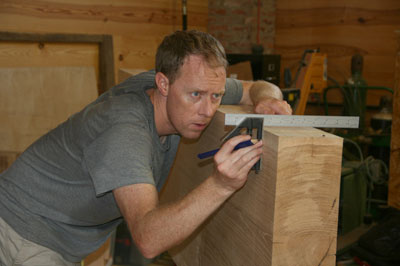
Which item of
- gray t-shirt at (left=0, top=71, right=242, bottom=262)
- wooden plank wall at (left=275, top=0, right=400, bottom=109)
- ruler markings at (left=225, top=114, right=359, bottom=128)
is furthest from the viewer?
wooden plank wall at (left=275, top=0, right=400, bottom=109)

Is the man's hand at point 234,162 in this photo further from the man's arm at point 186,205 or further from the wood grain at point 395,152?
the wood grain at point 395,152

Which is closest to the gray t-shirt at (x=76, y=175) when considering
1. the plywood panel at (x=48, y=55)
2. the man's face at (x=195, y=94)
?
the man's face at (x=195, y=94)

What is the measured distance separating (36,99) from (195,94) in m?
2.08

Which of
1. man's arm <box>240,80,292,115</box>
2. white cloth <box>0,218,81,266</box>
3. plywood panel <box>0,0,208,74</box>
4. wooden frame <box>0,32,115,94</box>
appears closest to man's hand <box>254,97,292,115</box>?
man's arm <box>240,80,292,115</box>

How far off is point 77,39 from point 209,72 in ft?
7.79

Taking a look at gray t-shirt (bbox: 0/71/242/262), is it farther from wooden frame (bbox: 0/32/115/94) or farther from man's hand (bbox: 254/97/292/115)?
wooden frame (bbox: 0/32/115/94)

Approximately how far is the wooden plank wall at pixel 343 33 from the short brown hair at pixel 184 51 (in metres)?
3.26

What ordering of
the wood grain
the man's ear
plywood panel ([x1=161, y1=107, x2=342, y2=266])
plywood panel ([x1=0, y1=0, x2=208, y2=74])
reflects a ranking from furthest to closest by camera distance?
plywood panel ([x1=0, y1=0, x2=208, y2=74]), the wood grain, the man's ear, plywood panel ([x1=161, y1=107, x2=342, y2=266])

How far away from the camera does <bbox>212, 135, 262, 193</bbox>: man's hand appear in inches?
43.6

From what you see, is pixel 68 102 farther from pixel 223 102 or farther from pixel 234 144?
pixel 234 144

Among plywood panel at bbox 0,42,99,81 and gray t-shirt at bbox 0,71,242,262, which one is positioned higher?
plywood panel at bbox 0,42,99,81

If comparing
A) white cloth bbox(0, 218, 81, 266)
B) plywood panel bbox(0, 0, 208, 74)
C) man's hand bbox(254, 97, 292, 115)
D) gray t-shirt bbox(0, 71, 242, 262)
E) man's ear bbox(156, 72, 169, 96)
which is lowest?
white cloth bbox(0, 218, 81, 266)

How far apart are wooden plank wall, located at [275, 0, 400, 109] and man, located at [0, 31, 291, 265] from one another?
2.96 meters

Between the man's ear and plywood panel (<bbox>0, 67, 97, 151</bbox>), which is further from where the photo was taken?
plywood panel (<bbox>0, 67, 97, 151</bbox>)
